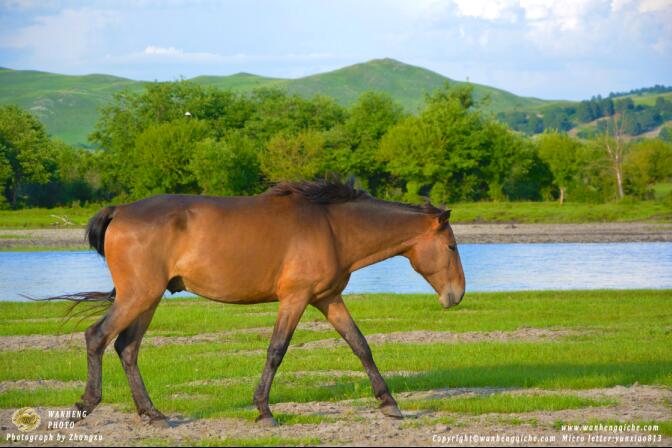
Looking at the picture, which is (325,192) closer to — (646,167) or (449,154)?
(449,154)

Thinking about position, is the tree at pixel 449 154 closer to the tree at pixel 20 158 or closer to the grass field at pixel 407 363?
the tree at pixel 20 158

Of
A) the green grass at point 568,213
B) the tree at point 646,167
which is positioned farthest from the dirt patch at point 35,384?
the tree at point 646,167

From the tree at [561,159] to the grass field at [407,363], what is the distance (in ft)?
220

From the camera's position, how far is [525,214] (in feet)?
217

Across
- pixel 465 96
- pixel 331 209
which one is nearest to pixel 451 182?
pixel 465 96

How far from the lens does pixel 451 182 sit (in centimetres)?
8312

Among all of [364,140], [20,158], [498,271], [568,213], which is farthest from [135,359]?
[364,140]

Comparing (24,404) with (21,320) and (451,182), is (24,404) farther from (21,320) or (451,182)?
(451,182)

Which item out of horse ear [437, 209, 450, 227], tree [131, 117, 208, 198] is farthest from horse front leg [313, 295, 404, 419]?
tree [131, 117, 208, 198]

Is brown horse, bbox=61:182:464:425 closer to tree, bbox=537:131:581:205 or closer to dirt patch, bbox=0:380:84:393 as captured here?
dirt patch, bbox=0:380:84:393

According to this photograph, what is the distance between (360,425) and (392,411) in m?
0.53

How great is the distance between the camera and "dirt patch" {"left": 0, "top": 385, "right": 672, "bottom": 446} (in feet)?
27.5

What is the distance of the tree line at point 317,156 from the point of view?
78062mm

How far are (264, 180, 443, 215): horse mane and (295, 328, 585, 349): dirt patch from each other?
584cm
